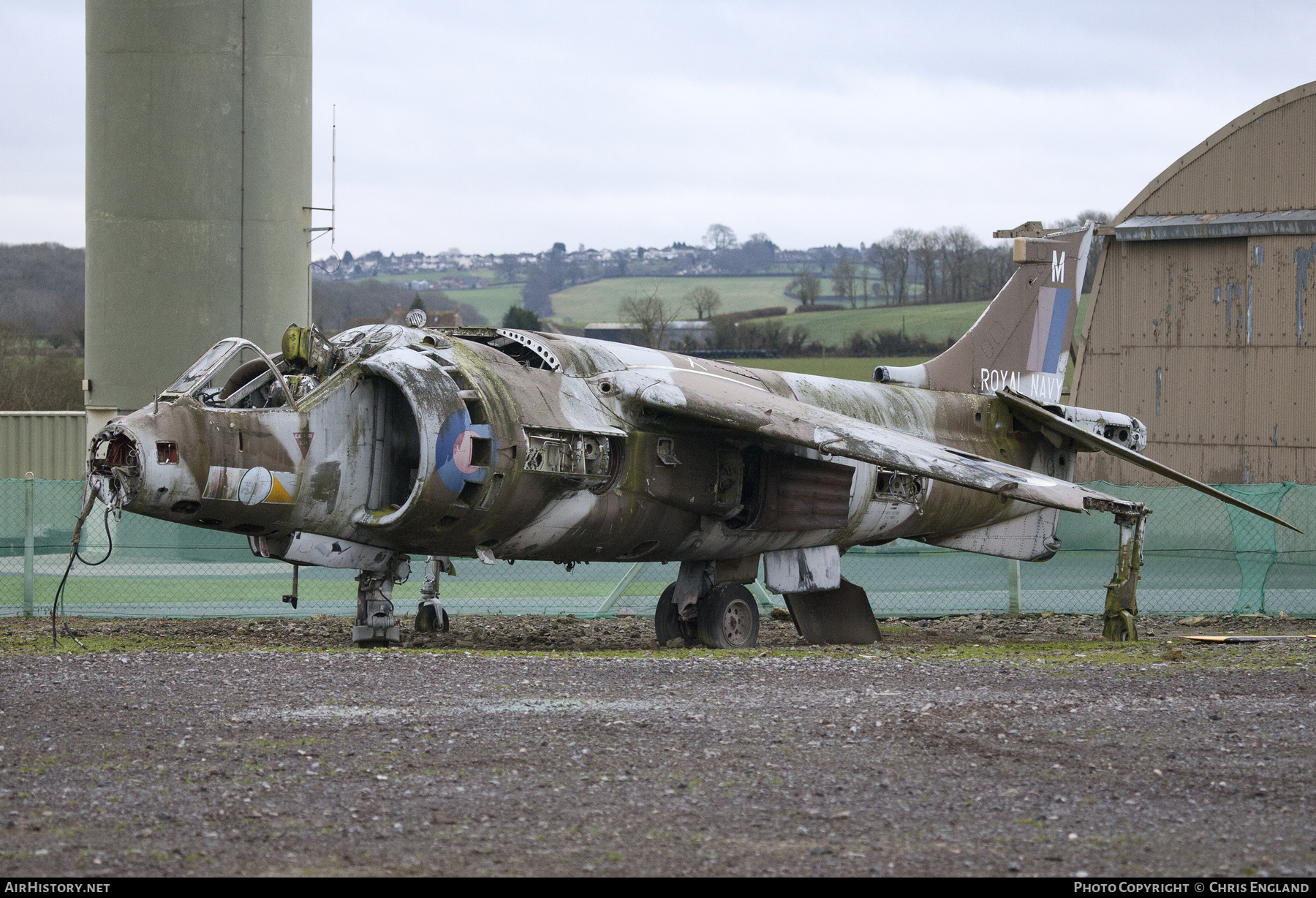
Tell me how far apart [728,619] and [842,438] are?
242 centimetres

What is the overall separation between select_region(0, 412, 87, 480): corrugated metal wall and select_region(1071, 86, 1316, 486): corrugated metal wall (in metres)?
20.3

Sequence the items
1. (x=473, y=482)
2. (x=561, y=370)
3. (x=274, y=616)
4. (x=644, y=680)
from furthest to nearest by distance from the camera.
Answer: (x=274, y=616) < (x=561, y=370) < (x=473, y=482) < (x=644, y=680)

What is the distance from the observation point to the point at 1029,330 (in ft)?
57.0

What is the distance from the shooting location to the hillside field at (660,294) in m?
93.1

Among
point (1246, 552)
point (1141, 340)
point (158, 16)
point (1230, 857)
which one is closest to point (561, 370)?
point (1230, 857)

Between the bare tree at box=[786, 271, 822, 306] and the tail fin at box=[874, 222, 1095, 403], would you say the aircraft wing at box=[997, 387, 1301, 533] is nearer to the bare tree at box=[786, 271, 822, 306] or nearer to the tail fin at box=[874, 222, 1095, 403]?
the tail fin at box=[874, 222, 1095, 403]

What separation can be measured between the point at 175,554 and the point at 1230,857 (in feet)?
52.5

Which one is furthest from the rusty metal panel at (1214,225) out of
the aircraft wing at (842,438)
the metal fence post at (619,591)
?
the metal fence post at (619,591)

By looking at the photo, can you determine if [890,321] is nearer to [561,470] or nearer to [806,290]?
[806,290]

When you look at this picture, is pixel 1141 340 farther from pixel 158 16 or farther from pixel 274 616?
pixel 158 16

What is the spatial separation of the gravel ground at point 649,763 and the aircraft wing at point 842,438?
4.94 feet

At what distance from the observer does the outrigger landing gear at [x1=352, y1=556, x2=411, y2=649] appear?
12445 millimetres

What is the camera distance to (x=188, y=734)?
7723 mm

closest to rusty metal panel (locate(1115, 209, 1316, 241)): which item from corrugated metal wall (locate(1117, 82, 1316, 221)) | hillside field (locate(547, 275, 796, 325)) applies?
corrugated metal wall (locate(1117, 82, 1316, 221))
